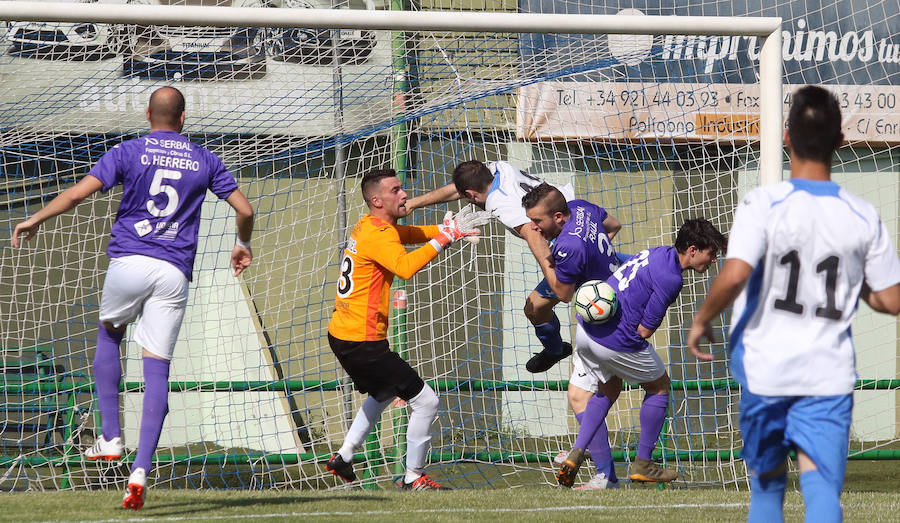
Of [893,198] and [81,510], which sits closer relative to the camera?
[81,510]

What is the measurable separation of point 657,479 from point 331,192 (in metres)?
3.75

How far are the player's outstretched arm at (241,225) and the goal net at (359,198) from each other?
2.38 m

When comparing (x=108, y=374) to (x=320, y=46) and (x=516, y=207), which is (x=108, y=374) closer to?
(x=516, y=207)

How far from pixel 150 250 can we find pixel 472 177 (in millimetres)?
2500

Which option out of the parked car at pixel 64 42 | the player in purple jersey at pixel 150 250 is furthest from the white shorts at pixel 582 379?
the parked car at pixel 64 42

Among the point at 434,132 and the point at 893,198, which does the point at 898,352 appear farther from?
the point at 434,132

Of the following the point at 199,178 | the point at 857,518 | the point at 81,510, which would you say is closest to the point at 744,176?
the point at 857,518

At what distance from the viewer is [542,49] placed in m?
7.58

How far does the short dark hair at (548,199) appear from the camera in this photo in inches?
250

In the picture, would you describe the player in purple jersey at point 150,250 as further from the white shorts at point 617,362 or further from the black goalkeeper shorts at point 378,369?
the white shorts at point 617,362

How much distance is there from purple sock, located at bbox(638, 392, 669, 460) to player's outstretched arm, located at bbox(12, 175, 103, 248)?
3.60m

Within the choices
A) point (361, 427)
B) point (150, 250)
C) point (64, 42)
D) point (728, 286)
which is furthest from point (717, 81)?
point (728, 286)

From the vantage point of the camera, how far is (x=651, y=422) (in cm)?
659

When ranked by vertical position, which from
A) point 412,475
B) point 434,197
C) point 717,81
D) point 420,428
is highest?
point 717,81
